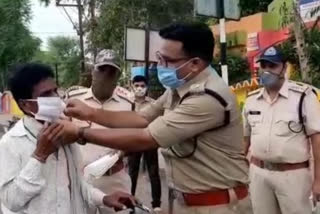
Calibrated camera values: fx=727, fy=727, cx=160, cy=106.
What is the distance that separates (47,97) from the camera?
3475mm

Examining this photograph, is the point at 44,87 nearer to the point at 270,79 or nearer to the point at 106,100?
the point at 106,100

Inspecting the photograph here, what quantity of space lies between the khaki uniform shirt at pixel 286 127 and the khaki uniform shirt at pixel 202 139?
1.78 m

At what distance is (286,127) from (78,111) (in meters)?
2.25

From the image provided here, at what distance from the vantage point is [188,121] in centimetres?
348

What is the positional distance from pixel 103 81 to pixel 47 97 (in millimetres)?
2189

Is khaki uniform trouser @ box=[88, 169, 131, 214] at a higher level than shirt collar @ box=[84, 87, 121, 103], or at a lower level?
lower

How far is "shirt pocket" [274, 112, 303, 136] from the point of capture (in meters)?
5.47

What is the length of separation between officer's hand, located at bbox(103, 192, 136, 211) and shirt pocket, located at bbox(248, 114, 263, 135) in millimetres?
2077

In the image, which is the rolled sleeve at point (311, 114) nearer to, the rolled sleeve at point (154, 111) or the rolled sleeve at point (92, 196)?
the rolled sleeve at point (154, 111)

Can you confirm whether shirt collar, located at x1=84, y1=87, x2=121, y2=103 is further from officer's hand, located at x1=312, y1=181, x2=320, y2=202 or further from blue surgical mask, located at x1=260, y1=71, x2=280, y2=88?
officer's hand, located at x1=312, y1=181, x2=320, y2=202

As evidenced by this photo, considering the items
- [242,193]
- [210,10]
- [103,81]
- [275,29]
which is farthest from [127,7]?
[242,193]

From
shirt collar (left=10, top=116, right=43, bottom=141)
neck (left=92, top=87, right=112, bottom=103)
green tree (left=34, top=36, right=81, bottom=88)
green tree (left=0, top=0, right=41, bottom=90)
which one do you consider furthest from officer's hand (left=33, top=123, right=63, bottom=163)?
green tree (left=0, top=0, right=41, bottom=90)

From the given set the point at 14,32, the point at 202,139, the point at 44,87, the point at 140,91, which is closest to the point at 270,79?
the point at 202,139

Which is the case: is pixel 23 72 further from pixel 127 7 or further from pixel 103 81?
pixel 127 7
